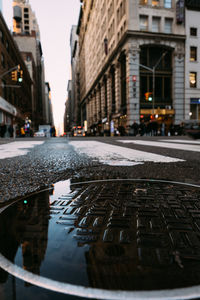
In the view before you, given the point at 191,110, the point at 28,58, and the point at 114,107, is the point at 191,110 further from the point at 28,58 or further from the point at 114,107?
the point at 28,58

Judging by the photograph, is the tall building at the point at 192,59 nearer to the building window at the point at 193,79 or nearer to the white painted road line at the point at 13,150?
the building window at the point at 193,79

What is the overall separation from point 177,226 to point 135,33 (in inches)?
1193

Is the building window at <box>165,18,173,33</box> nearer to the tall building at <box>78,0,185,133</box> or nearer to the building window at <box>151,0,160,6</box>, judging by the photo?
the tall building at <box>78,0,185,133</box>

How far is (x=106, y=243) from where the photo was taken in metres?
0.89

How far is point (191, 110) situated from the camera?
2936cm

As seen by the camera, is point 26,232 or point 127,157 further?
point 127,157

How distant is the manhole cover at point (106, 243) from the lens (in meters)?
0.66

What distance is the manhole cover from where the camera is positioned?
66cm

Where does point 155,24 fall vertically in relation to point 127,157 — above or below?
above

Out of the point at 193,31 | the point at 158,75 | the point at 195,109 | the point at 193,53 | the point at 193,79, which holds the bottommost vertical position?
the point at 195,109

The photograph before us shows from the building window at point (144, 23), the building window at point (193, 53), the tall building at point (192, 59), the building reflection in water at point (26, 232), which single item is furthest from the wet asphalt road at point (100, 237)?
the building window at point (193, 53)

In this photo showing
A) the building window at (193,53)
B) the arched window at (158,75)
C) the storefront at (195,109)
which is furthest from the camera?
the building window at (193,53)

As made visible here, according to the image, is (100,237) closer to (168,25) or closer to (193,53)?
(168,25)

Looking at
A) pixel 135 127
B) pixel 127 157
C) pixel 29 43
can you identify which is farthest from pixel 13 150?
pixel 29 43
